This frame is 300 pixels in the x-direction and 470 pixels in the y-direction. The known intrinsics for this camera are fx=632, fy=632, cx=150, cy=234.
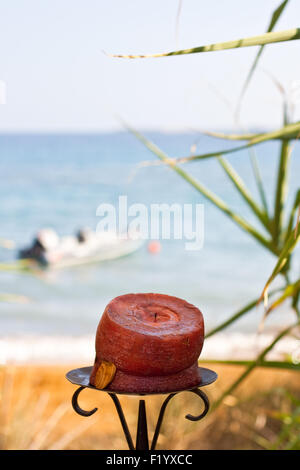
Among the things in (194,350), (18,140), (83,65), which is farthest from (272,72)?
(18,140)

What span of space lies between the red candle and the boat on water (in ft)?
25.9

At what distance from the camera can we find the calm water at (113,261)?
270 inches

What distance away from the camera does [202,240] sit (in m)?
9.91

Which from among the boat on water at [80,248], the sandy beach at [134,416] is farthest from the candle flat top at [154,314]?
the boat on water at [80,248]

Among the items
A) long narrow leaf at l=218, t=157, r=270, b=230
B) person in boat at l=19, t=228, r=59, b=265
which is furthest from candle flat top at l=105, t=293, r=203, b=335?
person in boat at l=19, t=228, r=59, b=265

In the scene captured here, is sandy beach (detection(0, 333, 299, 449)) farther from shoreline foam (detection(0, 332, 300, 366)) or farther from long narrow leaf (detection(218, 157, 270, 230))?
shoreline foam (detection(0, 332, 300, 366))

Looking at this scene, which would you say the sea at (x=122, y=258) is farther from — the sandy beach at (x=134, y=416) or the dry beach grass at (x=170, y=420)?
the dry beach grass at (x=170, y=420)

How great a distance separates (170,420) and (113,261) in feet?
24.2

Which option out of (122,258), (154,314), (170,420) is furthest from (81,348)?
(122,258)

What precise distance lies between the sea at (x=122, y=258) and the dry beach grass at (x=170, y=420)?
0.82 metres

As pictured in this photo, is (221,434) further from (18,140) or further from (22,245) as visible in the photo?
(18,140)

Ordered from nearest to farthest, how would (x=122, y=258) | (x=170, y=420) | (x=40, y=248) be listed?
(x=170, y=420) < (x=40, y=248) < (x=122, y=258)

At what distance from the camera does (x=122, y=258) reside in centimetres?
933

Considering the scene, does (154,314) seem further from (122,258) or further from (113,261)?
(122,258)
